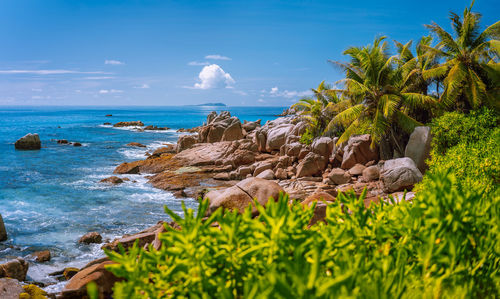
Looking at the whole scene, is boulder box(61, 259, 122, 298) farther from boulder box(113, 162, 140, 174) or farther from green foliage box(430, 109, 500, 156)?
boulder box(113, 162, 140, 174)

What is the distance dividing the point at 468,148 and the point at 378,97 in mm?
10425

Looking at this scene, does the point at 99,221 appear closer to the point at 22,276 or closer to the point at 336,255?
the point at 22,276

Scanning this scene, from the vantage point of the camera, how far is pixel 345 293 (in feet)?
5.71

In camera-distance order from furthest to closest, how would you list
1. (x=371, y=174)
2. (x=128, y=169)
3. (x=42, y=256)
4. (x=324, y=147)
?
1. (x=128, y=169)
2. (x=324, y=147)
3. (x=371, y=174)
4. (x=42, y=256)

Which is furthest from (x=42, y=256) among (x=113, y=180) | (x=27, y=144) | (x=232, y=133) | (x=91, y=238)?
(x=27, y=144)

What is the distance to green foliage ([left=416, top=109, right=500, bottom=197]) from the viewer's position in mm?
9457

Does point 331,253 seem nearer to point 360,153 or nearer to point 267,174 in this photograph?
point 267,174

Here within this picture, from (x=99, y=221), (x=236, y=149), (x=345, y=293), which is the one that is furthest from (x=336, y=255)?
(x=236, y=149)

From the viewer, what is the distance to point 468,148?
38.3 feet

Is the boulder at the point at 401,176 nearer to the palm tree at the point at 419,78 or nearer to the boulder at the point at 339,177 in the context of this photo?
the boulder at the point at 339,177

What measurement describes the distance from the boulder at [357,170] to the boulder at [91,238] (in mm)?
15374

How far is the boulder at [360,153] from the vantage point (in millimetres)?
22859

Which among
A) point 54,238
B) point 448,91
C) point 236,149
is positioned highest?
point 448,91

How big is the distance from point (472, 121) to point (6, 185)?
32.0 meters
